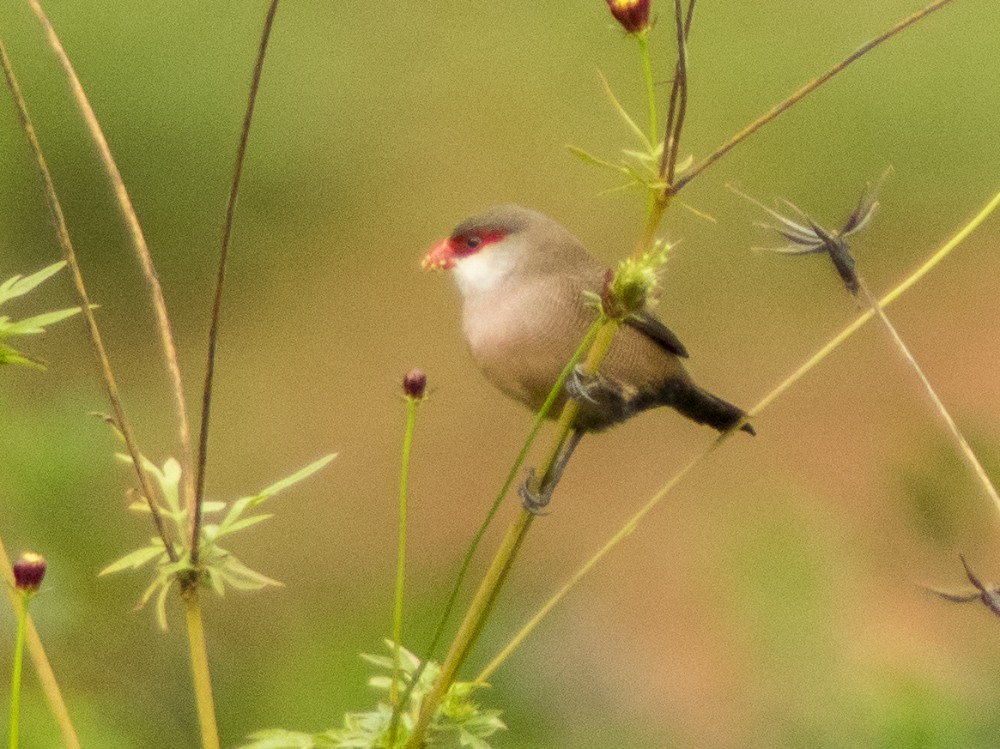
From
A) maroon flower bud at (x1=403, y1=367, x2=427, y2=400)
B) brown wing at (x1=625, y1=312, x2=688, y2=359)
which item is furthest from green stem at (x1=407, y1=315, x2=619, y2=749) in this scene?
brown wing at (x1=625, y1=312, x2=688, y2=359)

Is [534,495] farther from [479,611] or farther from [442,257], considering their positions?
[442,257]

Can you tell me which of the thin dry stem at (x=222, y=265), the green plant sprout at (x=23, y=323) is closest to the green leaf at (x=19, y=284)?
the green plant sprout at (x=23, y=323)

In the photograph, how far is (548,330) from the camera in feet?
3.86

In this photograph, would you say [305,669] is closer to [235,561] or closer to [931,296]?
[235,561]

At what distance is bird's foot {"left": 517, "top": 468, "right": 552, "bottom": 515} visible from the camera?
2.51 ft

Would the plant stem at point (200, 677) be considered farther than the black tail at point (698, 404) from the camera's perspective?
No

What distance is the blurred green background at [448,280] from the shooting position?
2.06 m

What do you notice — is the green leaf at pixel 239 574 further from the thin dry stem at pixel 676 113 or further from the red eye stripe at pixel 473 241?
the red eye stripe at pixel 473 241

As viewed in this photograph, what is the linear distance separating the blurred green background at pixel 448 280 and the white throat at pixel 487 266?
24.1 inches

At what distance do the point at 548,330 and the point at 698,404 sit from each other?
0.54 ft

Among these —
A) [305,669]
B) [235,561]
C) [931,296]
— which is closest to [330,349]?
[305,669]

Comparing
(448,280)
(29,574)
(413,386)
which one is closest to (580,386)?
(413,386)

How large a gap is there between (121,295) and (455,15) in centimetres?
68

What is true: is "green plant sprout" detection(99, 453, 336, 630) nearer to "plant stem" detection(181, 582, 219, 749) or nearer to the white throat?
"plant stem" detection(181, 582, 219, 749)
